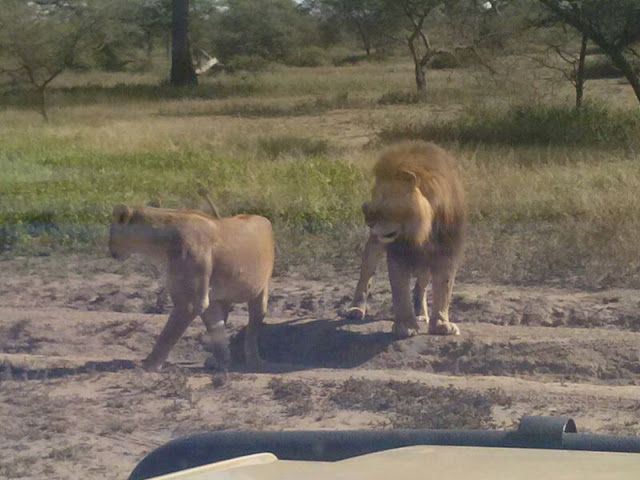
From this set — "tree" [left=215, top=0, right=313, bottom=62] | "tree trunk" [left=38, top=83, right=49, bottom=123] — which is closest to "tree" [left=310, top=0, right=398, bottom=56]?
"tree" [left=215, top=0, right=313, bottom=62]

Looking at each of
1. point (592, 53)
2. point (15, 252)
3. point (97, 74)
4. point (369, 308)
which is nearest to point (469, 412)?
point (369, 308)

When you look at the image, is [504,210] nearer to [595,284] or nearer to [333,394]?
[595,284]

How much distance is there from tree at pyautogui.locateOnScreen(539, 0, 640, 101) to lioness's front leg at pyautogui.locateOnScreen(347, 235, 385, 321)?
903 centimetres

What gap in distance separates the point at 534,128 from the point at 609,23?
2198mm

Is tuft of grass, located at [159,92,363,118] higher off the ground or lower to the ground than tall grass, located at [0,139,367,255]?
higher

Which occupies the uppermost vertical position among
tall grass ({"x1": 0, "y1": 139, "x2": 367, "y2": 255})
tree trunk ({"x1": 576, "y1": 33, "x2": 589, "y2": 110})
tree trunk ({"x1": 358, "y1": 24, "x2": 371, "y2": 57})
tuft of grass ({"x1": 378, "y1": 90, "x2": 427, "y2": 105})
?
tree trunk ({"x1": 358, "y1": 24, "x2": 371, "y2": 57})

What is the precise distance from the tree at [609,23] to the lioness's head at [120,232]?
1025 cm

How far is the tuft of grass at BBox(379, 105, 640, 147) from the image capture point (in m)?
13.9

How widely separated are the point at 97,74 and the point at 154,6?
1660mm

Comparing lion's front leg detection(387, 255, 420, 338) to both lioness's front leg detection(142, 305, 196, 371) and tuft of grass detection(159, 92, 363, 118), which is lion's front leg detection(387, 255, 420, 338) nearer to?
lioness's front leg detection(142, 305, 196, 371)

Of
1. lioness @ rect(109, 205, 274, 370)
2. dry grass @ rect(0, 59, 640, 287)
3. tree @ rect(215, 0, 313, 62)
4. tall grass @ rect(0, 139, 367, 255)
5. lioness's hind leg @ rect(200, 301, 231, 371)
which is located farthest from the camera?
tree @ rect(215, 0, 313, 62)

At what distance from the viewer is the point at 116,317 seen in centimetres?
723

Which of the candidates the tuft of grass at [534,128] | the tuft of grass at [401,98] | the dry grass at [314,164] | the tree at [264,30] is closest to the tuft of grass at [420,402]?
the dry grass at [314,164]

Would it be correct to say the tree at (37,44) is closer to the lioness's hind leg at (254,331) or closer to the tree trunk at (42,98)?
the tree trunk at (42,98)
